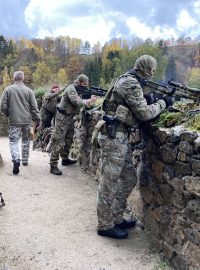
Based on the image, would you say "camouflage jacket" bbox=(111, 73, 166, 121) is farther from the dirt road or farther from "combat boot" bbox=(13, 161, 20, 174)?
"combat boot" bbox=(13, 161, 20, 174)

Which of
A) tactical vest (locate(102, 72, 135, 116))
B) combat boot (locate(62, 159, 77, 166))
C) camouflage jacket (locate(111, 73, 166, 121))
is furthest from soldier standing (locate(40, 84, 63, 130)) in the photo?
camouflage jacket (locate(111, 73, 166, 121))

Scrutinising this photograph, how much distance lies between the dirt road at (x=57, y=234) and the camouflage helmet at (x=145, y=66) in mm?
2217

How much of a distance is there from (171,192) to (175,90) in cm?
134

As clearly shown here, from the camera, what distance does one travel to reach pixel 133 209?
596cm

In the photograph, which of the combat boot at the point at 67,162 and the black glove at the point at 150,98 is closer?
the black glove at the point at 150,98

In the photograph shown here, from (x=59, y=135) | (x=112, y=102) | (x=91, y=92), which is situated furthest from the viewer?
(x=59, y=135)

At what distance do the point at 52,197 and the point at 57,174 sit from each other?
152 centimetres

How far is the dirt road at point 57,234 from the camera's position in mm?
4625

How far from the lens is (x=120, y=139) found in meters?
4.97

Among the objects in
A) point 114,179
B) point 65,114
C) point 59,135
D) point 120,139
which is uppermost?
point 120,139

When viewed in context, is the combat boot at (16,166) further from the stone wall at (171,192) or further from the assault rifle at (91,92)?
the stone wall at (171,192)

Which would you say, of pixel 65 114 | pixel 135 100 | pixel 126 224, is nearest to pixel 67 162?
pixel 65 114

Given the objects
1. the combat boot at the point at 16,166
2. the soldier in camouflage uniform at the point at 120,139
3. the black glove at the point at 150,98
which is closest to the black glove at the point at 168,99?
the soldier in camouflage uniform at the point at 120,139

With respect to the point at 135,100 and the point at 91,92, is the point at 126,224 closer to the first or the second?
the point at 135,100
